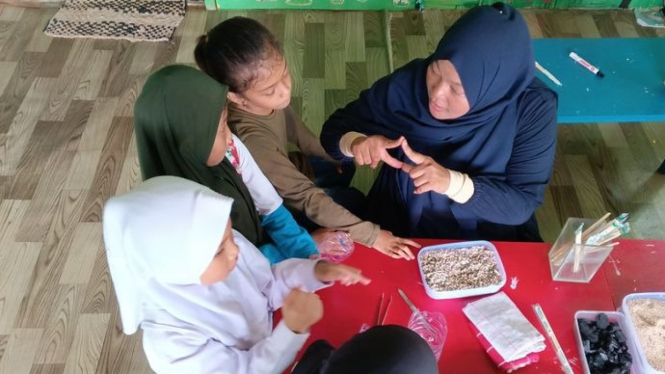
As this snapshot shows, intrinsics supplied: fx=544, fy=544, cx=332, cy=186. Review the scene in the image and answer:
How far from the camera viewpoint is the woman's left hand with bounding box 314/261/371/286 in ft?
3.92

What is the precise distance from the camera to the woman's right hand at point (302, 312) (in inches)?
42.5

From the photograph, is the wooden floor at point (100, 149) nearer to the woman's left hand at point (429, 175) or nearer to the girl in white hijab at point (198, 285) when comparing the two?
the girl in white hijab at point (198, 285)

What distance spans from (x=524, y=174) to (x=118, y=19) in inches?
106

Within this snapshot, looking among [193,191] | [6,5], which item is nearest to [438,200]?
[193,191]

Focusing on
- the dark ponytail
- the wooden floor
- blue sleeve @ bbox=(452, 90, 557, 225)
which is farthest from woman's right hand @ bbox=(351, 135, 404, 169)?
the wooden floor

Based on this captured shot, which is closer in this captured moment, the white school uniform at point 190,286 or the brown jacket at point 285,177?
the white school uniform at point 190,286

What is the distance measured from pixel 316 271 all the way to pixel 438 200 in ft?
1.55

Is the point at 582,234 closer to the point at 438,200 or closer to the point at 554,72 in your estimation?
the point at 438,200

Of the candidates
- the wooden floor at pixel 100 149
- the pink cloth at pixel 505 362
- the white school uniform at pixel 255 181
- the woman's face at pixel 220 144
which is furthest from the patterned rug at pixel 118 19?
the pink cloth at pixel 505 362

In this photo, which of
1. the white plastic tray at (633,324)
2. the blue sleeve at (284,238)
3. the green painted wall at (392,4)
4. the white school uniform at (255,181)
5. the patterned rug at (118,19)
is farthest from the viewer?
the green painted wall at (392,4)

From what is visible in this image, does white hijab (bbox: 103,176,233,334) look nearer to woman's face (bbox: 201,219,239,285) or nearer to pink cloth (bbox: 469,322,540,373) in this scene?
woman's face (bbox: 201,219,239,285)

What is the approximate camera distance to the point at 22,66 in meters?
2.94

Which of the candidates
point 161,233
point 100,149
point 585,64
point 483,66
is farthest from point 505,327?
point 100,149

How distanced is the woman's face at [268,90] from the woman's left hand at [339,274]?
1.63 feet
